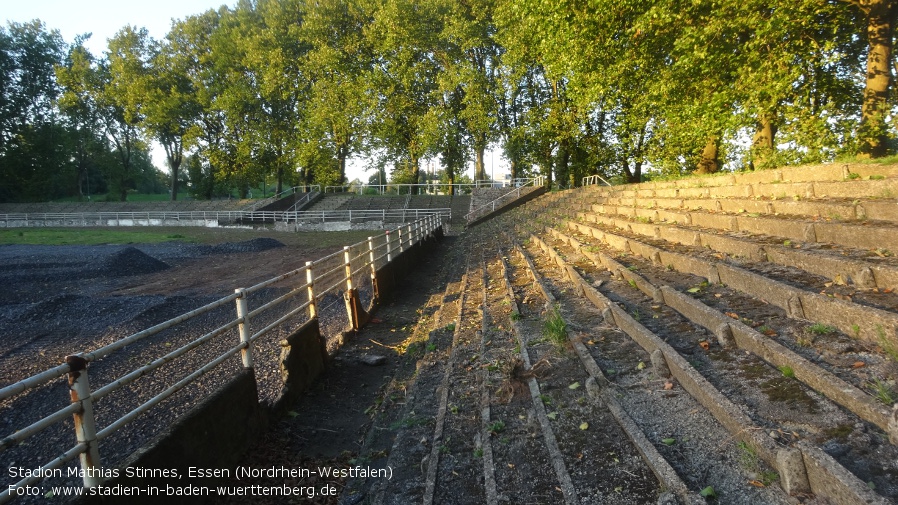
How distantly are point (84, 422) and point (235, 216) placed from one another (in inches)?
1542

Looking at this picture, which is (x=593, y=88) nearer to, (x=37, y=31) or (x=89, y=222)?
(x=89, y=222)

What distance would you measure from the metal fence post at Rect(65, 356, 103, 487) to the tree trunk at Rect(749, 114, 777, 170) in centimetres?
1331

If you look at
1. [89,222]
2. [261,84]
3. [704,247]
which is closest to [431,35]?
[261,84]

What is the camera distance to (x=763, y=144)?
12.8 metres

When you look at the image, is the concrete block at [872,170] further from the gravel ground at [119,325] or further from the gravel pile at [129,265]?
the gravel pile at [129,265]

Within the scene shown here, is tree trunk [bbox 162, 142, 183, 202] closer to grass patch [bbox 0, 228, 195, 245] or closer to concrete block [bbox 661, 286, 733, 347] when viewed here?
grass patch [bbox 0, 228, 195, 245]

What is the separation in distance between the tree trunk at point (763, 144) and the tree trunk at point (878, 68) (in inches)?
82.7

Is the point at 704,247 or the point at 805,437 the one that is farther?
the point at 704,247

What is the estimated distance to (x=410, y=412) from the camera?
15.8 feet

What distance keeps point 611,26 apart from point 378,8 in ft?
101

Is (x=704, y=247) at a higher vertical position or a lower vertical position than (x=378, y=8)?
lower

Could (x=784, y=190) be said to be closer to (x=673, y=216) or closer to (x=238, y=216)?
(x=673, y=216)

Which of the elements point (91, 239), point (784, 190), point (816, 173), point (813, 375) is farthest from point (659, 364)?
point (91, 239)

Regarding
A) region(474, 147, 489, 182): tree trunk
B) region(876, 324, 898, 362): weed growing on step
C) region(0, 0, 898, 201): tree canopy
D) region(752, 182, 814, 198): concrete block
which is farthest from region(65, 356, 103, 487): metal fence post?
region(474, 147, 489, 182): tree trunk
